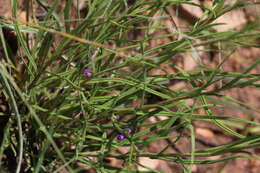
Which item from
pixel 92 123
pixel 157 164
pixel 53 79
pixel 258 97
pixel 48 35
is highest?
pixel 48 35

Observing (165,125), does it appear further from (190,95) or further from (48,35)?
(48,35)

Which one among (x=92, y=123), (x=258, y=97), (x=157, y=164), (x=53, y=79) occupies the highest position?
(x=53, y=79)

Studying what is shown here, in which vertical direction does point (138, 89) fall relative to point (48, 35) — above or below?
below

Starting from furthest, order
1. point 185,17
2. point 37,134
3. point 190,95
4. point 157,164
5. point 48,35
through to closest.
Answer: point 185,17
point 157,164
point 37,134
point 48,35
point 190,95

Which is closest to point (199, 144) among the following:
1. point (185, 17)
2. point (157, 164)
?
point (157, 164)

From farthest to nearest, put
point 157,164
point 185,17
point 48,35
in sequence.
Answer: point 185,17
point 157,164
point 48,35

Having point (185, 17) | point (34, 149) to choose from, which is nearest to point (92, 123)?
point (34, 149)

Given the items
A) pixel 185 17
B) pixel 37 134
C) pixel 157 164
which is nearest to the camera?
pixel 37 134

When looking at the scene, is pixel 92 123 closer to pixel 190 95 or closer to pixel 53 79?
pixel 53 79

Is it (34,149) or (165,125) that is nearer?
(165,125)
